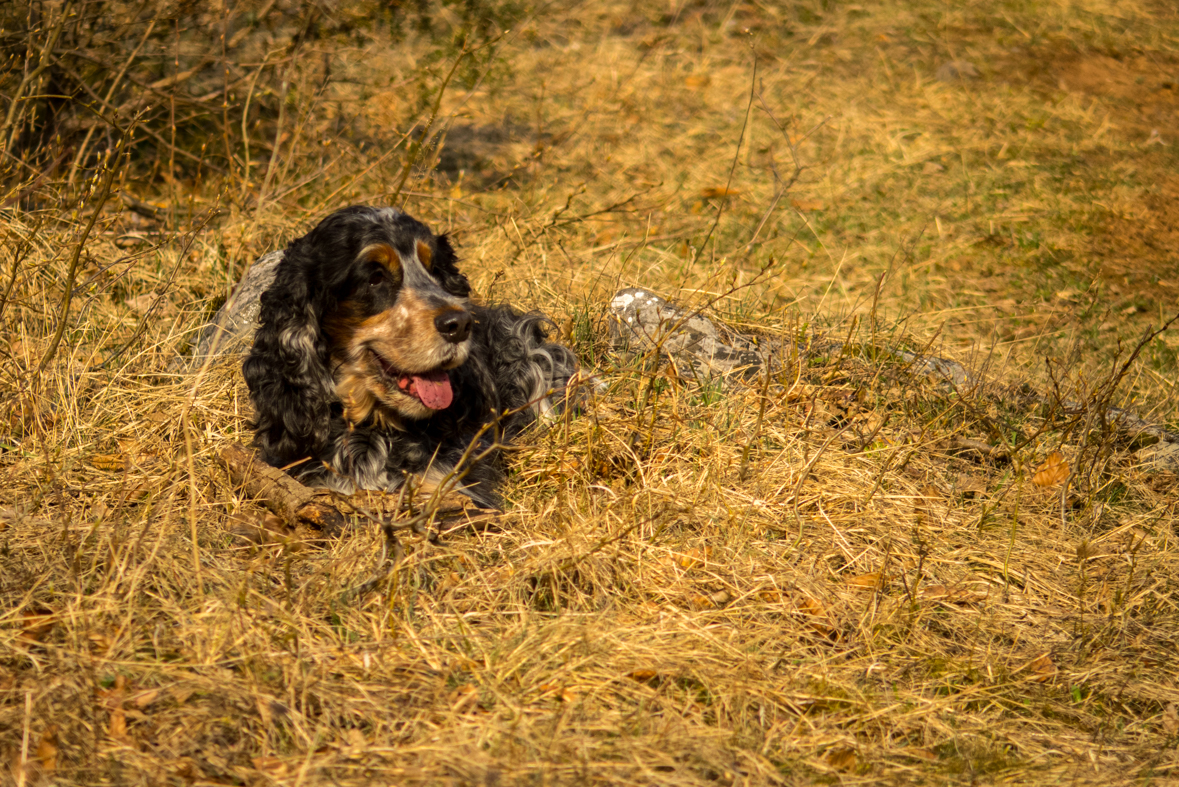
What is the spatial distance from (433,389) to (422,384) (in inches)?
2.1

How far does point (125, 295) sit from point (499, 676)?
3.69 metres

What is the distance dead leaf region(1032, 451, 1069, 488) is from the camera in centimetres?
431

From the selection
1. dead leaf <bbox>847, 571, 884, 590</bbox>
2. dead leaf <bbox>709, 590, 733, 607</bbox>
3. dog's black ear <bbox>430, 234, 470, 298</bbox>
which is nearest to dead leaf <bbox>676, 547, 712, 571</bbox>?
dead leaf <bbox>709, 590, 733, 607</bbox>

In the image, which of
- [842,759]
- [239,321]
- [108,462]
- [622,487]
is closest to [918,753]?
[842,759]

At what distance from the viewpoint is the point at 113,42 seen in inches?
243

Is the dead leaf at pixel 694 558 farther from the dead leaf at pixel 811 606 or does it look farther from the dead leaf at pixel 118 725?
the dead leaf at pixel 118 725

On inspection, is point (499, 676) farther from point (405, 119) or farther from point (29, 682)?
point (405, 119)

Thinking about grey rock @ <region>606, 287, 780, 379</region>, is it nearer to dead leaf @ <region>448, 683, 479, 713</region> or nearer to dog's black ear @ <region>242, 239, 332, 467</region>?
dog's black ear @ <region>242, 239, 332, 467</region>

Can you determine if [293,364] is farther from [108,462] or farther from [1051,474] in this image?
[1051,474]

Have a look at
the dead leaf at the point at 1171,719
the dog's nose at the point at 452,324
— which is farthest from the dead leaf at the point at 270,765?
the dead leaf at the point at 1171,719

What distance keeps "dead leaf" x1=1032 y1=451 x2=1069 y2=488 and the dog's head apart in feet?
8.32

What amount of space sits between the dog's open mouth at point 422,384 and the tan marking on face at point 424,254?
0.42 metres

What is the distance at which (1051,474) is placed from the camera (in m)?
4.32

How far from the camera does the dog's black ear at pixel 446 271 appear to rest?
4.18 metres
